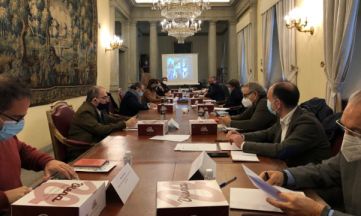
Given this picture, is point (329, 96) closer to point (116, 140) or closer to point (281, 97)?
point (281, 97)

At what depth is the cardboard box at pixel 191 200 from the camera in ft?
4.43

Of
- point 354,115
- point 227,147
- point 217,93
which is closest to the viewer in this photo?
point 354,115

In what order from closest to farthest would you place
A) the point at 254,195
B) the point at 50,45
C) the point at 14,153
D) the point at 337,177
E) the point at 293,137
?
the point at 254,195, the point at 337,177, the point at 14,153, the point at 293,137, the point at 50,45

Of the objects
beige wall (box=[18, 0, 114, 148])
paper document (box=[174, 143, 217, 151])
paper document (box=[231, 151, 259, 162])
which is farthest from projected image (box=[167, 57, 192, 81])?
paper document (box=[231, 151, 259, 162])

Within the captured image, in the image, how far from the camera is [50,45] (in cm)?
588

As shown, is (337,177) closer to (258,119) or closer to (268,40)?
(258,119)

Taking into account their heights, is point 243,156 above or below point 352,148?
below

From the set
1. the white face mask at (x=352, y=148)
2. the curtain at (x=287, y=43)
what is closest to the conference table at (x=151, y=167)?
the white face mask at (x=352, y=148)

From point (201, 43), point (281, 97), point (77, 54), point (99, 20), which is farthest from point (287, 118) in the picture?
point (201, 43)

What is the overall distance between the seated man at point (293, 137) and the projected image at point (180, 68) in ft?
43.3

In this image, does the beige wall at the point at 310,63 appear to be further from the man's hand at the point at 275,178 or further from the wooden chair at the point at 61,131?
the man's hand at the point at 275,178

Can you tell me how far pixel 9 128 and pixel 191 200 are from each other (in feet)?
3.66

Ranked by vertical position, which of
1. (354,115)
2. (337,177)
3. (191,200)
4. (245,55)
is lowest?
(337,177)

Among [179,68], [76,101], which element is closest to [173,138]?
[76,101]
